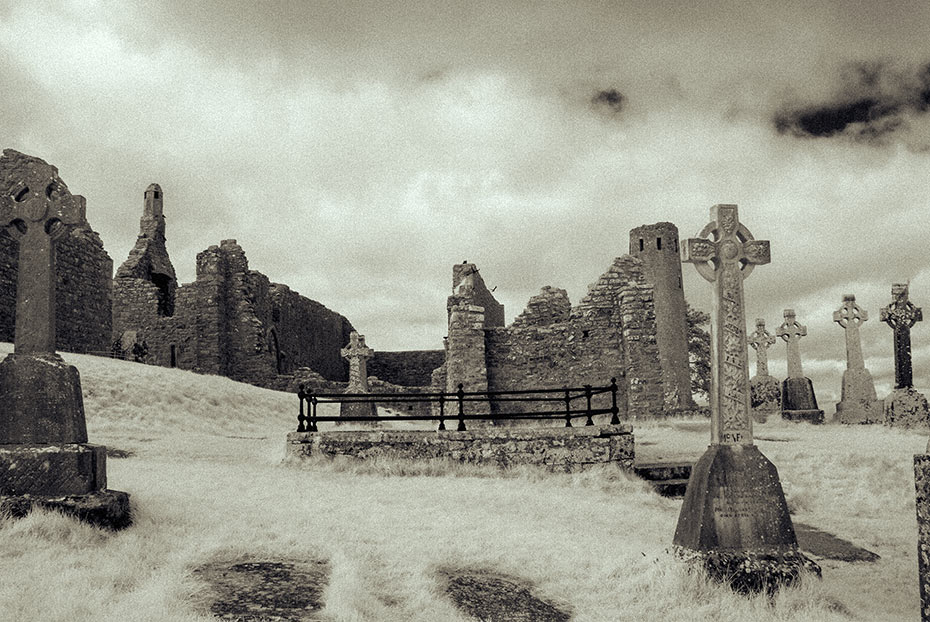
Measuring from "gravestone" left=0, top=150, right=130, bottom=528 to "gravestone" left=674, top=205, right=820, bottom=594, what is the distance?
5.24 m

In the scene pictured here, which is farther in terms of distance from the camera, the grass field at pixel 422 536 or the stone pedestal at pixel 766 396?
the stone pedestal at pixel 766 396

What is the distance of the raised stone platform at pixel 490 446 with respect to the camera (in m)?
11.1

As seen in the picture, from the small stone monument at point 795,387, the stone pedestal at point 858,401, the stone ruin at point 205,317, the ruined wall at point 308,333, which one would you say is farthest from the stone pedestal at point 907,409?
the ruined wall at point 308,333

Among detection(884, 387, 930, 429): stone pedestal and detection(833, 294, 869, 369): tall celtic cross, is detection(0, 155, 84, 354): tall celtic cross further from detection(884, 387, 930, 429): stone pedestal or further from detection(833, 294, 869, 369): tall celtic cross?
detection(833, 294, 869, 369): tall celtic cross

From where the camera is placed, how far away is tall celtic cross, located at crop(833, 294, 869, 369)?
70.3ft

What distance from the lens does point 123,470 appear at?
32.9 feet

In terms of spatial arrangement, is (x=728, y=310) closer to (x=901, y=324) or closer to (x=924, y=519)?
(x=924, y=519)

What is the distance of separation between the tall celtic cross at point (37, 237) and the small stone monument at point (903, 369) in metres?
19.0

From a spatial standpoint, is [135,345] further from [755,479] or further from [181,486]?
[755,479]

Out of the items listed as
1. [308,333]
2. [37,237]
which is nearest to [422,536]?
[37,237]

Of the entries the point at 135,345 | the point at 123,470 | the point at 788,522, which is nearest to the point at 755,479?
the point at 788,522

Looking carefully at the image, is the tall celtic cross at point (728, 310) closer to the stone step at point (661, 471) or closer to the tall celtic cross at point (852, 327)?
the stone step at point (661, 471)

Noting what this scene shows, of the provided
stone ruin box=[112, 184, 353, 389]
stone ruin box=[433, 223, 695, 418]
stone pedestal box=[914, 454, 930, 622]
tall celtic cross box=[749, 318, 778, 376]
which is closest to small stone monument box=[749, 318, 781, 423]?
tall celtic cross box=[749, 318, 778, 376]

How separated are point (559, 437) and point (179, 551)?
659 centimetres
